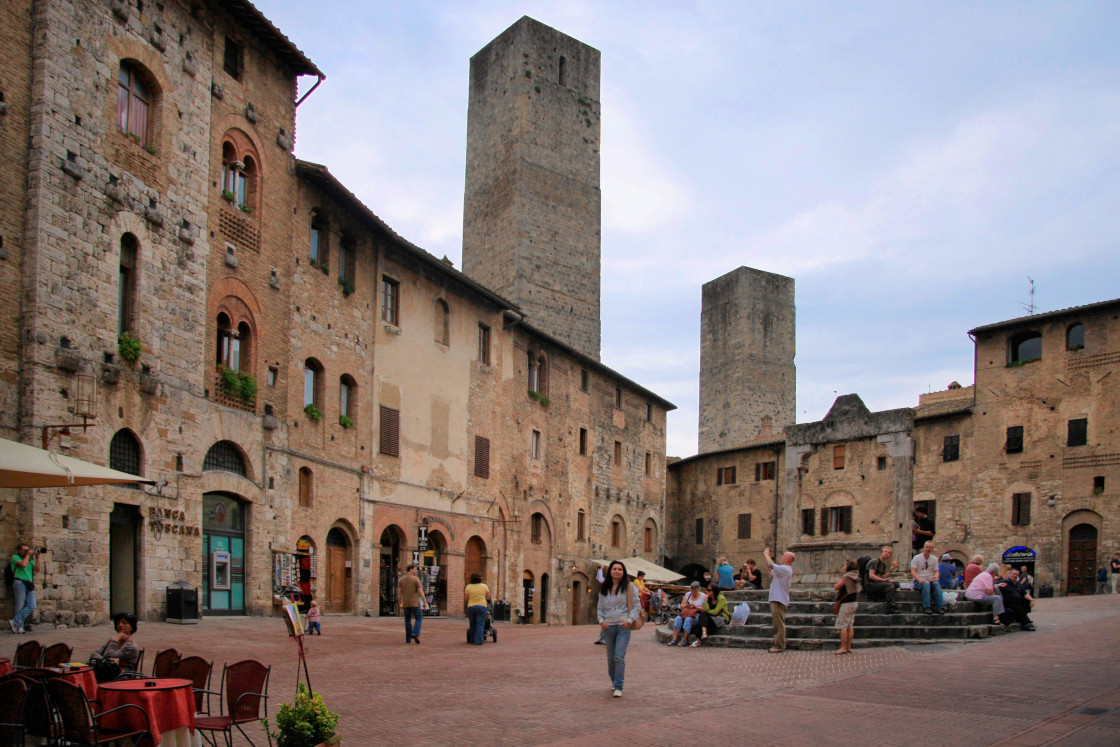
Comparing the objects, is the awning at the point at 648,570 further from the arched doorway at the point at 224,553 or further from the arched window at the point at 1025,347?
the arched doorway at the point at 224,553

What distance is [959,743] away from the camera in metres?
7.94

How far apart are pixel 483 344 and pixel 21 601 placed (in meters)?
19.2

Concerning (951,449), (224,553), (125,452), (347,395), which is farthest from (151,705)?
(951,449)

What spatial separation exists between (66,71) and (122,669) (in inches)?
494

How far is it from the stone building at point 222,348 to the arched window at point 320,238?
0.06 meters

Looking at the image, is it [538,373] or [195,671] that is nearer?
[195,671]

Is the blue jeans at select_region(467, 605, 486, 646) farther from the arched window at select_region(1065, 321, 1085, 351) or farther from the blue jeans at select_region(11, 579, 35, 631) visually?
the arched window at select_region(1065, 321, 1085, 351)

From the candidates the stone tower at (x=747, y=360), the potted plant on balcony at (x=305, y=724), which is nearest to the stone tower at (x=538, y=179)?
the stone tower at (x=747, y=360)

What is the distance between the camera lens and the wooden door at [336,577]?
2480 centimetres

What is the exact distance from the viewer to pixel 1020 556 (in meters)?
35.8

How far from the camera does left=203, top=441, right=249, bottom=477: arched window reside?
20.7 metres

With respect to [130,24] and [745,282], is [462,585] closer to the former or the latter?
[130,24]

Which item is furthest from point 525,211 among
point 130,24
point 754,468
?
point 130,24

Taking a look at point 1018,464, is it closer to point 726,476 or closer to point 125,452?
point 726,476
